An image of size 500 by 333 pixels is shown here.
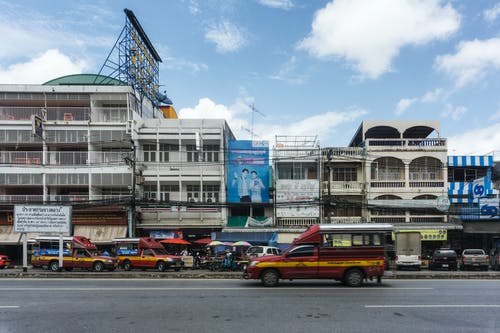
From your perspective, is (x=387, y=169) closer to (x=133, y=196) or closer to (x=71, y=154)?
(x=133, y=196)

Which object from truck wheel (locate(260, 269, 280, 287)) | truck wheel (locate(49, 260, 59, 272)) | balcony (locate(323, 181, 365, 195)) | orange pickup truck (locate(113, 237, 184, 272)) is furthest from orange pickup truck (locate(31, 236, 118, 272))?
balcony (locate(323, 181, 365, 195))

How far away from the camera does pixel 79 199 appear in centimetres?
3356

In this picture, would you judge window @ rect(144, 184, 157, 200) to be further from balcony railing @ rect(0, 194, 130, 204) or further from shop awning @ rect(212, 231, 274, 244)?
shop awning @ rect(212, 231, 274, 244)

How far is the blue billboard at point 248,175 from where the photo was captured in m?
33.9

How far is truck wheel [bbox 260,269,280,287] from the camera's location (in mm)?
15297

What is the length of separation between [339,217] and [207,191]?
11.5 metres

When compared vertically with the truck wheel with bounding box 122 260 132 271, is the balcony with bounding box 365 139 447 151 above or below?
above

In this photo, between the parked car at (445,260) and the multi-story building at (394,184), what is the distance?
5956 millimetres

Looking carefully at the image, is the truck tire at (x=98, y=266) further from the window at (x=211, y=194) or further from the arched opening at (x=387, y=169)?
the arched opening at (x=387, y=169)

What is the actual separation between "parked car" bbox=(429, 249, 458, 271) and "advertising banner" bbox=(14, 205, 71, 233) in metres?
23.4

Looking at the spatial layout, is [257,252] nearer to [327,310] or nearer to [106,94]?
[327,310]

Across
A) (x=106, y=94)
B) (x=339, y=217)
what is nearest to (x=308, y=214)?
(x=339, y=217)

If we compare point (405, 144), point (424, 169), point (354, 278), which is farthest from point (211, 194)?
point (354, 278)

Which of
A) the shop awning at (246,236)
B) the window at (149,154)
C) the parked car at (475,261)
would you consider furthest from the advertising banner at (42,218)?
the parked car at (475,261)
